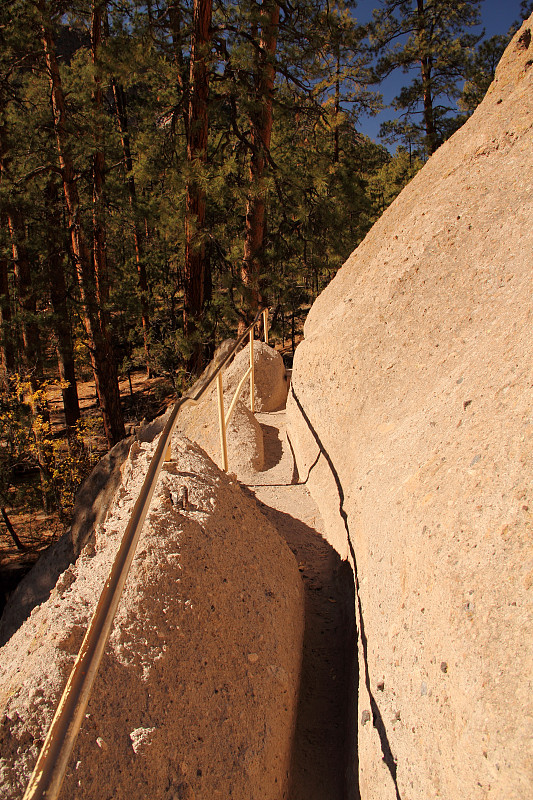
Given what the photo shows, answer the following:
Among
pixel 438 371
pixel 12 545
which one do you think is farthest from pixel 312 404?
pixel 12 545

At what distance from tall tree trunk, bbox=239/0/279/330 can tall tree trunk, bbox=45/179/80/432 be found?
4253 millimetres

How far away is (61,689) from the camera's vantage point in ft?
6.24

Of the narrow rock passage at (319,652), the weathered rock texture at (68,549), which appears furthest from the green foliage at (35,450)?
the narrow rock passage at (319,652)

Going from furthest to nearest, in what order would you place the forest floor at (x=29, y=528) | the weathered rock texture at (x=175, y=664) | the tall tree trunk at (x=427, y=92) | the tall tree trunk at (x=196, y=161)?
the tall tree trunk at (x=427, y=92) < the forest floor at (x=29, y=528) < the tall tree trunk at (x=196, y=161) < the weathered rock texture at (x=175, y=664)

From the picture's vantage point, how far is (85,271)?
36.3 feet

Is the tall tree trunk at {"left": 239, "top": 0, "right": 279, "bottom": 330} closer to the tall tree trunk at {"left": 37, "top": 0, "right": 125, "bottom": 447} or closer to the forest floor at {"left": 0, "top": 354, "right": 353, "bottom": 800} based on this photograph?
the tall tree trunk at {"left": 37, "top": 0, "right": 125, "bottom": 447}

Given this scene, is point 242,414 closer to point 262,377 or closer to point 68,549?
point 262,377

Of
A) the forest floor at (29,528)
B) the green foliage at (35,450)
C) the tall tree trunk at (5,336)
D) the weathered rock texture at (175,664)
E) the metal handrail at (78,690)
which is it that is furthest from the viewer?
the tall tree trunk at (5,336)

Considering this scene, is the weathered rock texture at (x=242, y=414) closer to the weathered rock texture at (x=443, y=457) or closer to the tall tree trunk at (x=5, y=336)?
the weathered rock texture at (x=443, y=457)

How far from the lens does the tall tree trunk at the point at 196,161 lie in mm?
7840

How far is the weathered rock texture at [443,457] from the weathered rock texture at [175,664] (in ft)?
1.56

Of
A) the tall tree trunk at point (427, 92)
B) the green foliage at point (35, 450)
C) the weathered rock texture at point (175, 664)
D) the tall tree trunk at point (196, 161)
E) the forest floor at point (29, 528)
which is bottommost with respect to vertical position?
the forest floor at point (29, 528)

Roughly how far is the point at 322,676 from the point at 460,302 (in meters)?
2.45

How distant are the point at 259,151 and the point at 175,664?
29.1 feet
